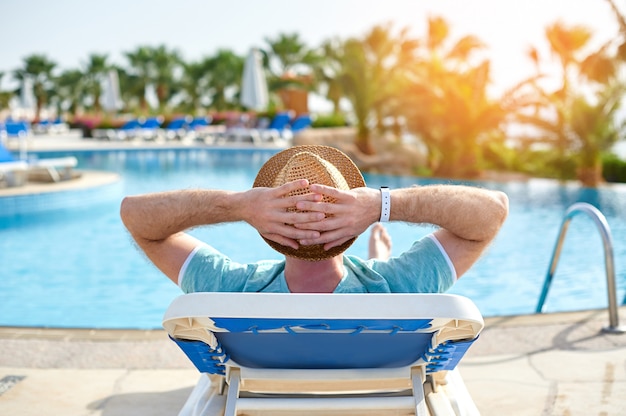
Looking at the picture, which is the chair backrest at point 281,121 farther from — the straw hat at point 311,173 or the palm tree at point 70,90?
the palm tree at point 70,90

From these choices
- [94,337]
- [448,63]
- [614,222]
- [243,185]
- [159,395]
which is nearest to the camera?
[159,395]

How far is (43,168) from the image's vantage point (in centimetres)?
1205

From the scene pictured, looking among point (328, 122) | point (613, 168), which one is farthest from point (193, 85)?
point (613, 168)

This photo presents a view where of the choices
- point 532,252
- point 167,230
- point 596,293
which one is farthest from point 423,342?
point 532,252

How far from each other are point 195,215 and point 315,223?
0.39 meters

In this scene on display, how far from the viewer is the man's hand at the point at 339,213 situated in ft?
5.33

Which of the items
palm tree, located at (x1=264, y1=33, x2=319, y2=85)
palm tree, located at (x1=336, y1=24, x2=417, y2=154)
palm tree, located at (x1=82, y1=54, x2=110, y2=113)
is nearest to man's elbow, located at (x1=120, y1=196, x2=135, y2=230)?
palm tree, located at (x1=336, y1=24, x2=417, y2=154)

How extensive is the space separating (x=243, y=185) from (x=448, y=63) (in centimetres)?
793

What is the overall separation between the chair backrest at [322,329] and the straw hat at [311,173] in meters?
0.23

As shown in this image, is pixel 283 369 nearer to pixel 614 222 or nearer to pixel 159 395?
pixel 159 395

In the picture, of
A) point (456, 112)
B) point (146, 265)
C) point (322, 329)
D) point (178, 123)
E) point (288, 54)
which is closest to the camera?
point (322, 329)

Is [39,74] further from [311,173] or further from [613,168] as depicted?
[311,173]

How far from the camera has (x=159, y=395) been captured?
2.86m

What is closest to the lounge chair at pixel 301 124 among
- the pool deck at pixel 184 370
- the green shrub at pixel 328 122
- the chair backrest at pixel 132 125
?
the green shrub at pixel 328 122
